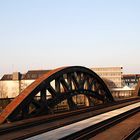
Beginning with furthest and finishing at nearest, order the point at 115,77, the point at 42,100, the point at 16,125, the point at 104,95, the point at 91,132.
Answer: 1. the point at 115,77
2. the point at 104,95
3. the point at 42,100
4. the point at 16,125
5. the point at 91,132

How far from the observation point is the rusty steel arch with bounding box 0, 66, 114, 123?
19859 mm

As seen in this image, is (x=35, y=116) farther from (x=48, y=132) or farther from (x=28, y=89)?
(x=48, y=132)

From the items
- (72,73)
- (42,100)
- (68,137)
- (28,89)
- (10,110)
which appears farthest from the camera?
(72,73)

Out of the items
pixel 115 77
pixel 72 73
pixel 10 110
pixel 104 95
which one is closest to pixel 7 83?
pixel 115 77

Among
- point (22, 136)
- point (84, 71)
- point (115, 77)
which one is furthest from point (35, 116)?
point (115, 77)

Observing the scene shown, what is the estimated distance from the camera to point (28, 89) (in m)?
21.5

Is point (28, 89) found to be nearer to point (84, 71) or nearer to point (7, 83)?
point (84, 71)

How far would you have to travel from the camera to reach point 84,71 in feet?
106

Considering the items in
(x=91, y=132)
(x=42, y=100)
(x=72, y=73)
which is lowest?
(x=91, y=132)

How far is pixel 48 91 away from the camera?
84.7 ft

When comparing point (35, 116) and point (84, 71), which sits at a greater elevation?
point (84, 71)

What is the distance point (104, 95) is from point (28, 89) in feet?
67.1

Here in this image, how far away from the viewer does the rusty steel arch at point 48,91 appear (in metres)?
19.9

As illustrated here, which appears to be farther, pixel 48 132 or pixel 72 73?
pixel 72 73
